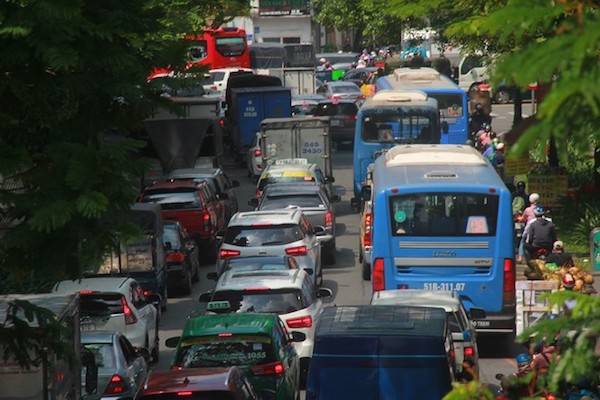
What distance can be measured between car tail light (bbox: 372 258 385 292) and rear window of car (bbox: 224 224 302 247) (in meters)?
4.83

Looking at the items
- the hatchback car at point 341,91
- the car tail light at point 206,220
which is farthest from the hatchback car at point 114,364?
the hatchback car at point 341,91

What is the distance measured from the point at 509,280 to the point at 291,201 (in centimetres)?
978

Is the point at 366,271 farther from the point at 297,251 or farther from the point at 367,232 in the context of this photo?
the point at 297,251

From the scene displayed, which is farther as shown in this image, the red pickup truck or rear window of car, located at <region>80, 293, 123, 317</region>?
the red pickup truck

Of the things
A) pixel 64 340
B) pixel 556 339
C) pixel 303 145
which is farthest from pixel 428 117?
pixel 556 339

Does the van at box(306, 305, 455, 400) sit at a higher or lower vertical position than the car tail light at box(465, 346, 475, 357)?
higher

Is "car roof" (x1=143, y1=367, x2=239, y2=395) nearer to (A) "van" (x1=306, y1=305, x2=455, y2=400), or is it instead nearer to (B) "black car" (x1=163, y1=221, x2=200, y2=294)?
(A) "van" (x1=306, y1=305, x2=455, y2=400)

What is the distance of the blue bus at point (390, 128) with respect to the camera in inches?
1374

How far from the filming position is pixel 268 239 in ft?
79.7

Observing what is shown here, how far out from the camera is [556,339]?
7.13 meters

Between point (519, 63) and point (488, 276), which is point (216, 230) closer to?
point (488, 276)

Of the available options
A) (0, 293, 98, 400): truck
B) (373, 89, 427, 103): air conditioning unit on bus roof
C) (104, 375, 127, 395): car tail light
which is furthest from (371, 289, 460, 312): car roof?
(373, 89, 427, 103): air conditioning unit on bus roof

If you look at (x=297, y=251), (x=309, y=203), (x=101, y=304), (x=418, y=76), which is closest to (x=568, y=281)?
(x=297, y=251)

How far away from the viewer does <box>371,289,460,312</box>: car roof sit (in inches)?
651
